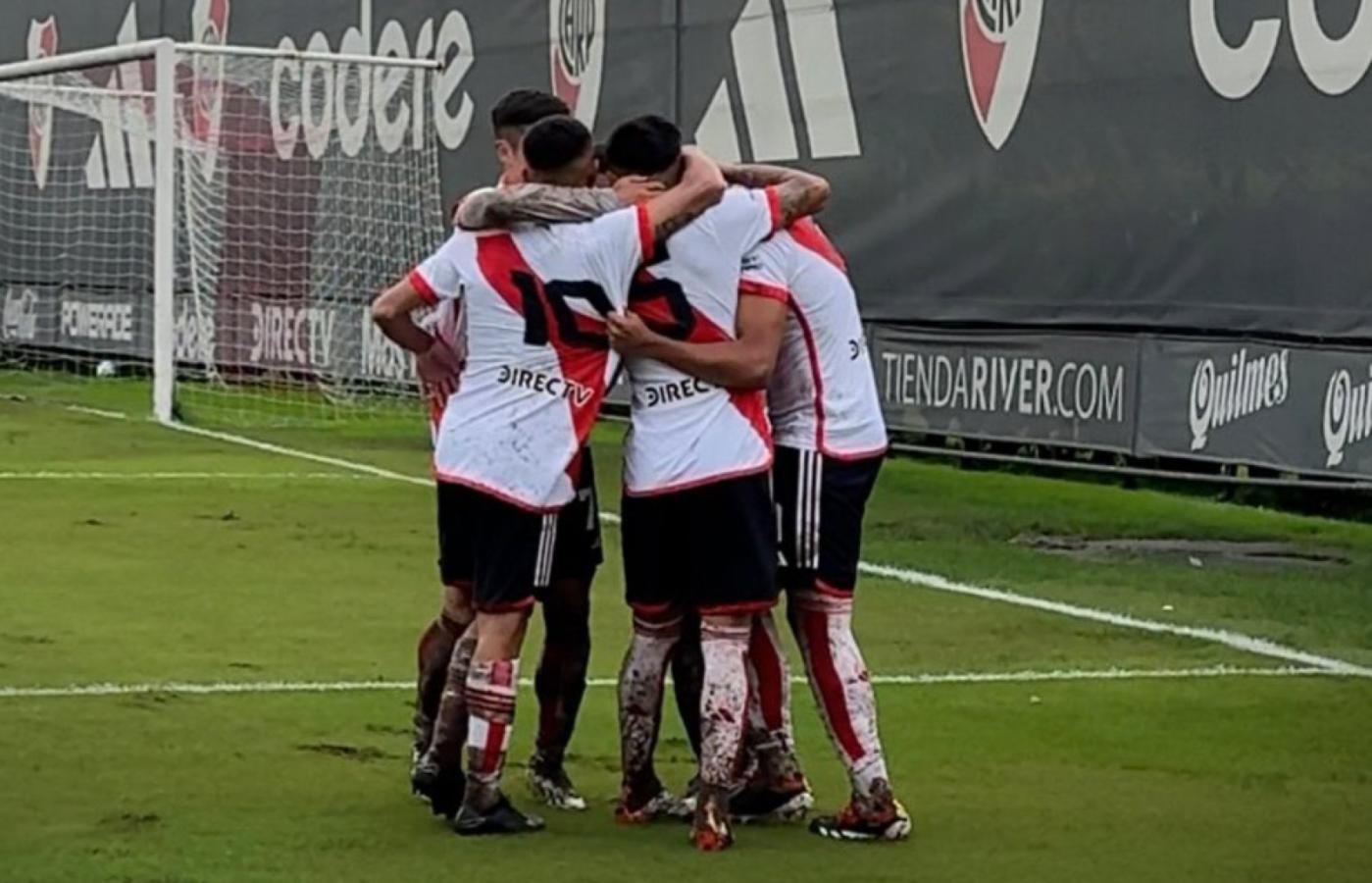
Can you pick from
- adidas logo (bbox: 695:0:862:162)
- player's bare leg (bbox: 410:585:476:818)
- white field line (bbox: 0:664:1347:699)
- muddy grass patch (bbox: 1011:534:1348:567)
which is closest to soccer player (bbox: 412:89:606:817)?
player's bare leg (bbox: 410:585:476:818)

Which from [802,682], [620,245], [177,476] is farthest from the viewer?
[177,476]

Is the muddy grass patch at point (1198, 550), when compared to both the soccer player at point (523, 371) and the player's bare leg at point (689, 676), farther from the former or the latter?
the soccer player at point (523, 371)

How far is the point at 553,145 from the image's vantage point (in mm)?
7660

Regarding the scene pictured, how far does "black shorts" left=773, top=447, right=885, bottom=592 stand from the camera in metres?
7.81

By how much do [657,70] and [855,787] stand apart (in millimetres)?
15383

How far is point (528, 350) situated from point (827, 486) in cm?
82

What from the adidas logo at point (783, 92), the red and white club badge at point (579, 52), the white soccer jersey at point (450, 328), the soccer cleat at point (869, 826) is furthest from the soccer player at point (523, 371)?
the red and white club badge at point (579, 52)

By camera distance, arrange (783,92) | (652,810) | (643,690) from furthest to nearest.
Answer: (783,92) < (652,810) < (643,690)

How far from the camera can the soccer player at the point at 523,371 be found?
7.63 m

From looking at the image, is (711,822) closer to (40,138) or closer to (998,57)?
(998,57)

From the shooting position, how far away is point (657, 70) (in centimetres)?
2281

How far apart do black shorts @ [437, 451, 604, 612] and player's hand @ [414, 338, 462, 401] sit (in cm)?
27

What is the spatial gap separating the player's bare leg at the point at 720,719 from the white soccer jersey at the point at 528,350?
520mm

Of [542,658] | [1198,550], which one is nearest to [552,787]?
[542,658]
